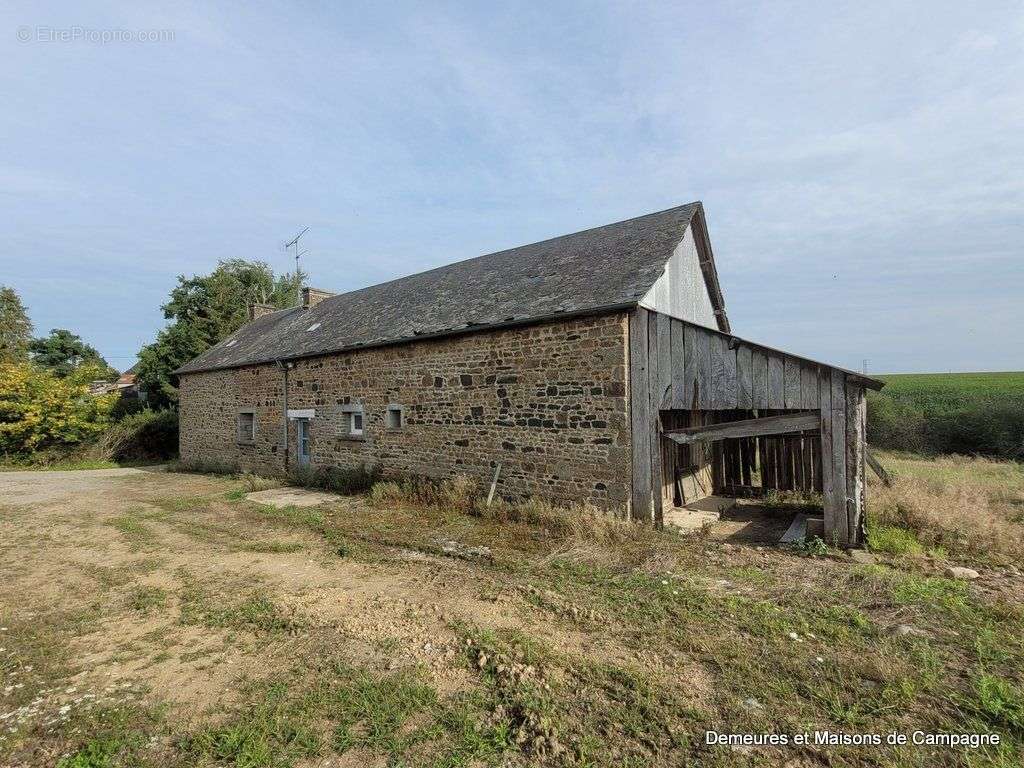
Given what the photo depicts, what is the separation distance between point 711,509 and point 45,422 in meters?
24.6

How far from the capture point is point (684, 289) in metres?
10.9

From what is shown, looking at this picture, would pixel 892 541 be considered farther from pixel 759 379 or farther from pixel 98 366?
pixel 98 366

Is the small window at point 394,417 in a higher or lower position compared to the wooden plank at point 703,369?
lower

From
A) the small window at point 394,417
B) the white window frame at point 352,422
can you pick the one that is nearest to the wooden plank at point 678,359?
the small window at point 394,417

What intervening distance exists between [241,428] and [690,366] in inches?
568

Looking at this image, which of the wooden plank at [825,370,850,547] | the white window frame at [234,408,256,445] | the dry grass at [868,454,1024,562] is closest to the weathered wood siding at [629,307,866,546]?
the wooden plank at [825,370,850,547]

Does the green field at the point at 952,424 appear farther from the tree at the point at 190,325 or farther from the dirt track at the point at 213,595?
the tree at the point at 190,325

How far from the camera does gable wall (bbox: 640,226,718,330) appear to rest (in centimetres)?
928

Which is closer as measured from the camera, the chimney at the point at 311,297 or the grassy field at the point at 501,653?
the grassy field at the point at 501,653

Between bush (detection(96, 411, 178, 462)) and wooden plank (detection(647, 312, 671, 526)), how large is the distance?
22.9 meters

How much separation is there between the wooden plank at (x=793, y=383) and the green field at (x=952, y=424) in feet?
50.6

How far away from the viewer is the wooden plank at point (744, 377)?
7188 millimetres

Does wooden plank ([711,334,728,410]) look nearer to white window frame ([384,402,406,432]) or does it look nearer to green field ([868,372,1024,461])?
white window frame ([384,402,406,432])

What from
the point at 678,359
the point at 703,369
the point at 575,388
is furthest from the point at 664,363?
the point at 575,388
